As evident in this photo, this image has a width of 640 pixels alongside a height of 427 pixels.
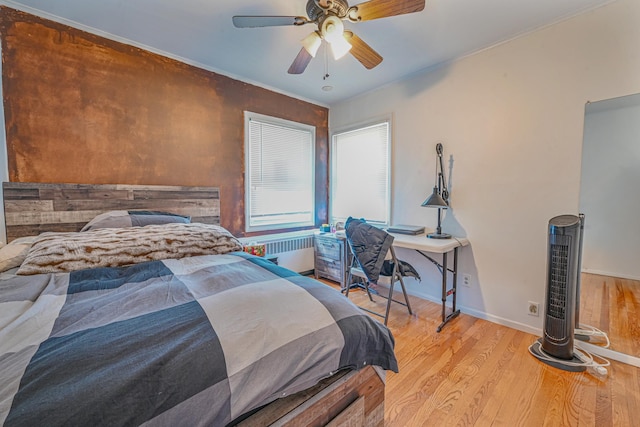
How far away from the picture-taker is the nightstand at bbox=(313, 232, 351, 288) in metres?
3.22

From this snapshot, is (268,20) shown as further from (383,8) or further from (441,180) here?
(441,180)

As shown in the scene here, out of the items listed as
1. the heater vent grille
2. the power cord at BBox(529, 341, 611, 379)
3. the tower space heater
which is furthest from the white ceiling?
the power cord at BBox(529, 341, 611, 379)

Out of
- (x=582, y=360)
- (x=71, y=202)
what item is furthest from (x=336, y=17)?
(x=582, y=360)

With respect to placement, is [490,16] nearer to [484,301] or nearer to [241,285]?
[484,301]

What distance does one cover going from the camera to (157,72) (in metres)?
2.48

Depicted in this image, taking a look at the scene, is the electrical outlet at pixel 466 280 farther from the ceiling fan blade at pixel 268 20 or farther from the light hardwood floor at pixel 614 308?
the ceiling fan blade at pixel 268 20

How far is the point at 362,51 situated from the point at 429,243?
1.63 meters

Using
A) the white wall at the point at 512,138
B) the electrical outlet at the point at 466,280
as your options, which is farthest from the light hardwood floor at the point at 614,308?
the electrical outlet at the point at 466,280

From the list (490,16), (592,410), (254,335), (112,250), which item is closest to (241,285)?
(254,335)

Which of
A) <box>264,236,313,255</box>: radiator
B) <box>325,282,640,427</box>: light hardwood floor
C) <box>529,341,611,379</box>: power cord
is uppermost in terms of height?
<box>264,236,313,255</box>: radiator

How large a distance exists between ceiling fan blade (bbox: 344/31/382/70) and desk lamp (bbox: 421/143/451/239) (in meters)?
1.13

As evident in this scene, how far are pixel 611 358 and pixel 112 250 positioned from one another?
3303 millimetres

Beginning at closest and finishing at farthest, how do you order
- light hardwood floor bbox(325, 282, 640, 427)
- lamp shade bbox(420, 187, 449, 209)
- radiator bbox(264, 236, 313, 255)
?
1. light hardwood floor bbox(325, 282, 640, 427)
2. lamp shade bbox(420, 187, 449, 209)
3. radiator bbox(264, 236, 313, 255)

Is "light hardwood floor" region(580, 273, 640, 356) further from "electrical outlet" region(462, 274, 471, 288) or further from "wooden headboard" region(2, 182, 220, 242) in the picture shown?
"wooden headboard" region(2, 182, 220, 242)
